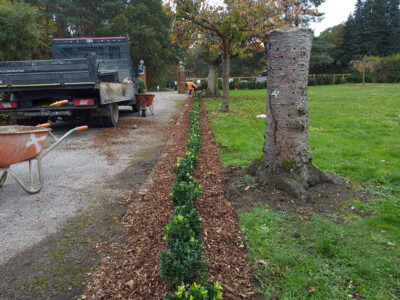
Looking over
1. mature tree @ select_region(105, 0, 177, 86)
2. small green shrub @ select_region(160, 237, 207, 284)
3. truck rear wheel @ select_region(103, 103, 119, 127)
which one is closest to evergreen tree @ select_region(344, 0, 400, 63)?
mature tree @ select_region(105, 0, 177, 86)

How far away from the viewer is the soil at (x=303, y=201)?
3.06m

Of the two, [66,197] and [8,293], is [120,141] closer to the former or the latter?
[66,197]

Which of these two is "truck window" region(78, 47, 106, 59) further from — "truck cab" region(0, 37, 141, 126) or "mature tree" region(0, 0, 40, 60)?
"mature tree" region(0, 0, 40, 60)

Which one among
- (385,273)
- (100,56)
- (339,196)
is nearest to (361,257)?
(385,273)

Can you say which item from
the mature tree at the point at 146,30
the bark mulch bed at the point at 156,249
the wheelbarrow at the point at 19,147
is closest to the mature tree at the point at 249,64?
the mature tree at the point at 146,30

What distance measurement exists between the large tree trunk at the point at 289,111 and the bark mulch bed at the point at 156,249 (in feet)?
2.66

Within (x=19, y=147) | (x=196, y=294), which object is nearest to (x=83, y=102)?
(x=19, y=147)

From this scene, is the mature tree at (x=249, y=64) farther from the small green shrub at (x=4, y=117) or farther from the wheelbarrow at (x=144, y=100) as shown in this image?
the small green shrub at (x=4, y=117)

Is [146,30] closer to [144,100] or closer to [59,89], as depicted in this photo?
[144,100]

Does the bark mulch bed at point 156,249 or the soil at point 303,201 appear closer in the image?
the bark mulch bed at point 156,249

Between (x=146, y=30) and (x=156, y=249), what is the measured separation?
96.7ft

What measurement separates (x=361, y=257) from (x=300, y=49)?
231 cm

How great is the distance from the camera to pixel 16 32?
10664 millimetres

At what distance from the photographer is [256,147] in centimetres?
582
